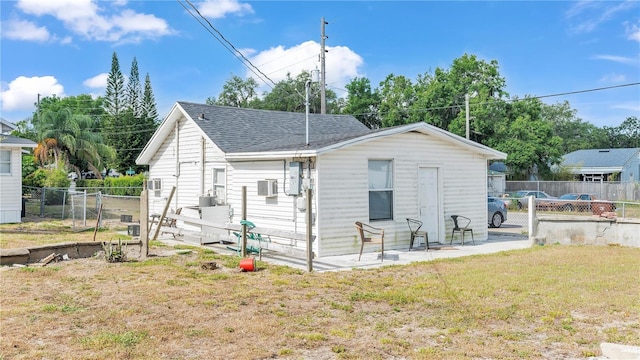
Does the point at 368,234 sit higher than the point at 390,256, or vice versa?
the point at 368,234

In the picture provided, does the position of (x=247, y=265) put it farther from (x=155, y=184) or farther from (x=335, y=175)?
(x=155, y=184)

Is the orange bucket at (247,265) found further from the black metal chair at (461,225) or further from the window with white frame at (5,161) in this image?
the window with white frame at (5,161)

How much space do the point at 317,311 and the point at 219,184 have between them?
9.20m

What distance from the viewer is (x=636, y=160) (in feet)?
144

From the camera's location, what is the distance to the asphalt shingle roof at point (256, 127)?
1452cm

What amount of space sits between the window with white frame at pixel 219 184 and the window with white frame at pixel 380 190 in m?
5.10

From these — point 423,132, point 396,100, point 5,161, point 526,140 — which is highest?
point 396,100

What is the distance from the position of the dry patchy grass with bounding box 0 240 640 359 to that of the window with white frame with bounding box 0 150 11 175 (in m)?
12.4

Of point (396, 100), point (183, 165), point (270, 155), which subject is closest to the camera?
point (270, 155)

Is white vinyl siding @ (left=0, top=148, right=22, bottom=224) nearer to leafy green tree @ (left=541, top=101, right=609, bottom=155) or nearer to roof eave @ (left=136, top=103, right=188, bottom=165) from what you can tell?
roof eave @ (left=136, top=103, right=188, bottom=165)

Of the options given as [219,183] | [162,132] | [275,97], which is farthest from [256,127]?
[275,97]

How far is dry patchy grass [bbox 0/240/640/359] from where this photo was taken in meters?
5.14

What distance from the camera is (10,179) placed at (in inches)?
776

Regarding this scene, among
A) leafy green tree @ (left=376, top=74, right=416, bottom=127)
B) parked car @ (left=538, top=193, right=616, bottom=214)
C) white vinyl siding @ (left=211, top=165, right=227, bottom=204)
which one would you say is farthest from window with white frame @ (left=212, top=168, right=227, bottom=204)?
leafy green tree @ (left=376, top=74, right=416, bottom=127)
